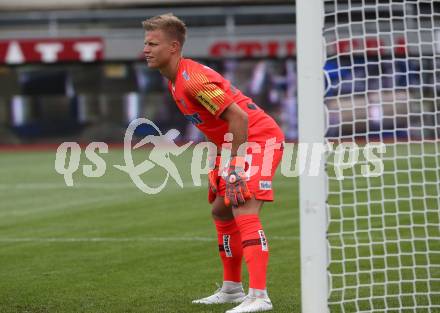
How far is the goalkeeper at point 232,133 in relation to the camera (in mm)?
6316

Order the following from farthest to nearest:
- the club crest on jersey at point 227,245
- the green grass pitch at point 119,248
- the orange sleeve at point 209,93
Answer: the green grass pitch at point 119,248 → the club crest on jersey at point 227,245 → the orange sleeve at point 209,93

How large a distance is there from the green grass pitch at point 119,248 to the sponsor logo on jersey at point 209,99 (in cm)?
141

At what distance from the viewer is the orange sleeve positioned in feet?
20.6

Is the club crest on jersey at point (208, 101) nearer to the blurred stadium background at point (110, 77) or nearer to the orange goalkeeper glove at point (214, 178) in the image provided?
the orange goalkeeper glove at point (214, 178)

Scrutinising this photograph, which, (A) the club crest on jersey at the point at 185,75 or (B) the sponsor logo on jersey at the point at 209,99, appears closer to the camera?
(B) the sponsor logo on jersey at the point at 209,99

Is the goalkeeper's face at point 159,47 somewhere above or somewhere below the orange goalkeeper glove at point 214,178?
above

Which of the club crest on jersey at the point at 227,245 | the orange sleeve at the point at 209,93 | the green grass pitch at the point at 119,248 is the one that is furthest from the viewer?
the green grass pitch at the point at 119,248

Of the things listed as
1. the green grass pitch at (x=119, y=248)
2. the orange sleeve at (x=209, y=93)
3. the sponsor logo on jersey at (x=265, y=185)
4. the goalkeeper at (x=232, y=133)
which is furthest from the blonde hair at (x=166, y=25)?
the green grass pitch at (x=119, y=248)

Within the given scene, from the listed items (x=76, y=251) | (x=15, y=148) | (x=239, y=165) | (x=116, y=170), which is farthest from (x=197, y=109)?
(x=15, y=148)

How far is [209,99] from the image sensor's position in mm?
6297

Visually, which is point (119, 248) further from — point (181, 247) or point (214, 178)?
point (214, 178)

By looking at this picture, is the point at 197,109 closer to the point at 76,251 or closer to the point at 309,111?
the point at 309,111

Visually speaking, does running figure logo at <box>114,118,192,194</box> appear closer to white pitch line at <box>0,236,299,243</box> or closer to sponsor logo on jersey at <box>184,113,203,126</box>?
white pitch line at <box>0,236,299,243</box>

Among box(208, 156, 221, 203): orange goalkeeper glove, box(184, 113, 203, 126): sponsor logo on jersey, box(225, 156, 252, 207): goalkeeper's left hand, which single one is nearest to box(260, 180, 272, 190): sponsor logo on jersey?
box(225, 156, 252, 207): goalkeeper's left hand
